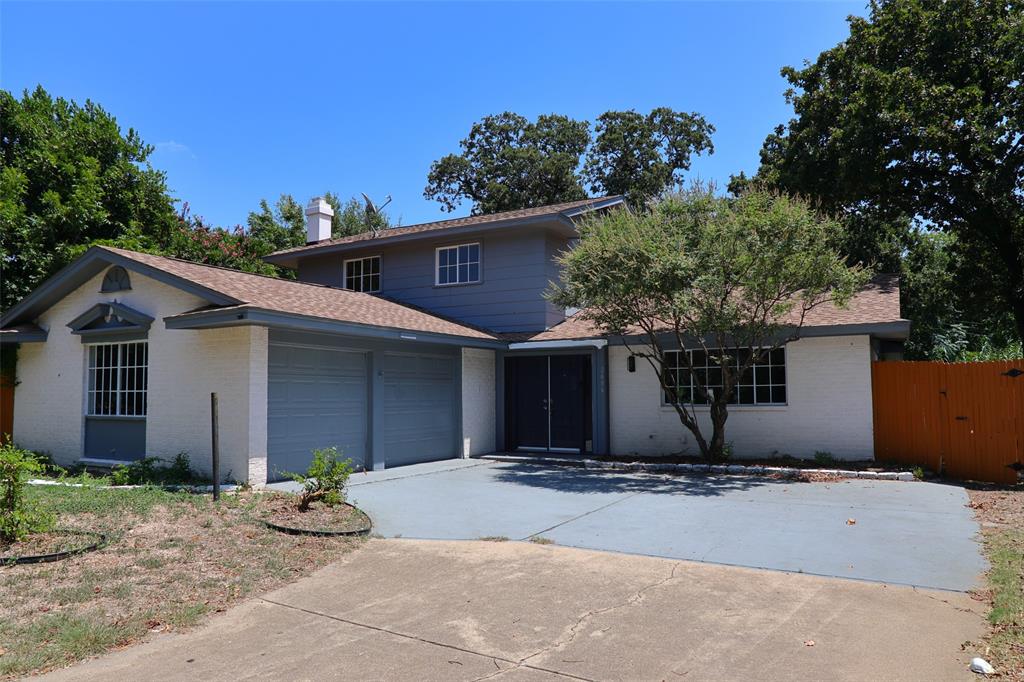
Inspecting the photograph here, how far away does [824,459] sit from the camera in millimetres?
13125

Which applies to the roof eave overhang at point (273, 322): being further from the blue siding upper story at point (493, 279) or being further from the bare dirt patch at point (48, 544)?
the blue siding upper story at point (493, 279)

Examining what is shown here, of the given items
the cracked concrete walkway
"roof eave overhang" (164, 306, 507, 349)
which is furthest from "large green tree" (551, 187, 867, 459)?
the cracked concrete walkway

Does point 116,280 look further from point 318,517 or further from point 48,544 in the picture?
point 318,517

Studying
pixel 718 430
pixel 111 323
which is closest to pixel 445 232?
pixel 111 323

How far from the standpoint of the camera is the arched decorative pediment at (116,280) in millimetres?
12805

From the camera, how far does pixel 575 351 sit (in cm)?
1600

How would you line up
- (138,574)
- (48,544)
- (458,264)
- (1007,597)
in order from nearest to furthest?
1. (1007,597)
2. (138,574)
3. (48,544)
4. (458,264)

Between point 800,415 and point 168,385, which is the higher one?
point 168,385

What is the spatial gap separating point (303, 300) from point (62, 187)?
1307cm

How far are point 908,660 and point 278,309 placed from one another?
9.34 metres

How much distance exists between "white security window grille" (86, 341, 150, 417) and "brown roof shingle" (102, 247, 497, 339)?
1.65 m

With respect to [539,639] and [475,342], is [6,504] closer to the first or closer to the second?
[539,639]

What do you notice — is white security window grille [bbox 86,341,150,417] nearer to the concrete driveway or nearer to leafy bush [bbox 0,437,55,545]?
the concrete driveway

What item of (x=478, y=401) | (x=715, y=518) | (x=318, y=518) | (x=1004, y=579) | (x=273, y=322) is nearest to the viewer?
(x=1004, y=579)
